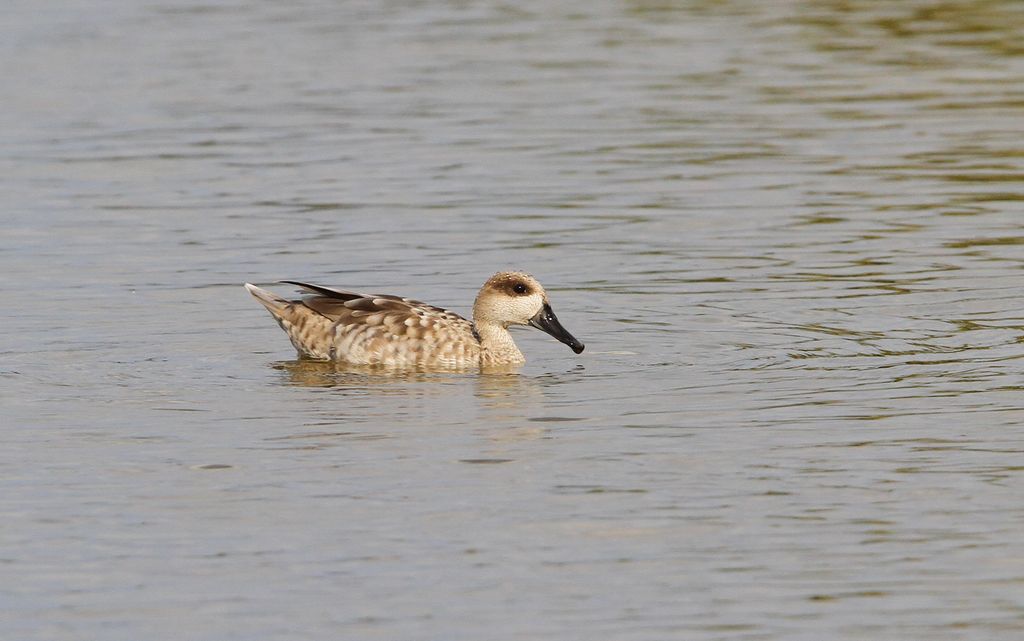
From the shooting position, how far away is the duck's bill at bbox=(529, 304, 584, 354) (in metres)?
13.4

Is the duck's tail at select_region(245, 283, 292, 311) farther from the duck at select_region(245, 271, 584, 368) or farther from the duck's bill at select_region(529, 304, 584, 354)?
the duck's bill at select_region(529, 304, 584, 354)

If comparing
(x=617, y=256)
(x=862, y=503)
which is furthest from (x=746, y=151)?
(x=862, y=503)

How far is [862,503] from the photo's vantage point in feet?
31.0

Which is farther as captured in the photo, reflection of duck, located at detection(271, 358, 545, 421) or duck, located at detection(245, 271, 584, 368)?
duck, located at detection(245, 271, 584, 368)

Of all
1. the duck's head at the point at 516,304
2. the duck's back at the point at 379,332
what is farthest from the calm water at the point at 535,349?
the duck's head at the point at 516,304

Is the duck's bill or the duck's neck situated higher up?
the duck's bill

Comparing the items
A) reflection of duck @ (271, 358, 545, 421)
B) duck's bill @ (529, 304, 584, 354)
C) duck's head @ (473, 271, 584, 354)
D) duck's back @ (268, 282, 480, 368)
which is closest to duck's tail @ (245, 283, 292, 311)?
duck's back @ (268, 282, 480, 368)

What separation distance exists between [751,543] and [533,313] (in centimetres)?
482

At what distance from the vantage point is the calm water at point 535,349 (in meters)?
8.41

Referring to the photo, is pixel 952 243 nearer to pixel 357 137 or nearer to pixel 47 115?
pixel 357 137

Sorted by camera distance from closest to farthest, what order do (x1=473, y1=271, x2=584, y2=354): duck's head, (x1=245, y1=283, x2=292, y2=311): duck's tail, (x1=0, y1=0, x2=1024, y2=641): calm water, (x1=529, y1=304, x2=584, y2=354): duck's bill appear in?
(x1=0, y1=0, x2=1024, y2=641): calm water, (x1=529, y1=304, x2=584, y2=354): duck's bill, (x1=473, y1=271, x2=584, y2=354): duck's head, (x1=245, y1=283, x2=292, y2=311): duck's tail

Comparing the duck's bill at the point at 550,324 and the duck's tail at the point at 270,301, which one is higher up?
the duck's tail at the point at 270,301

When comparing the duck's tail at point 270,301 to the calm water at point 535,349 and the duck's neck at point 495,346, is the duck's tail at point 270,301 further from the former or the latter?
the duck's neck at point 495,346

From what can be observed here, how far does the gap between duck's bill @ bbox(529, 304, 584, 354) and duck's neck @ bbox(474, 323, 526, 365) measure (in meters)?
0.20
